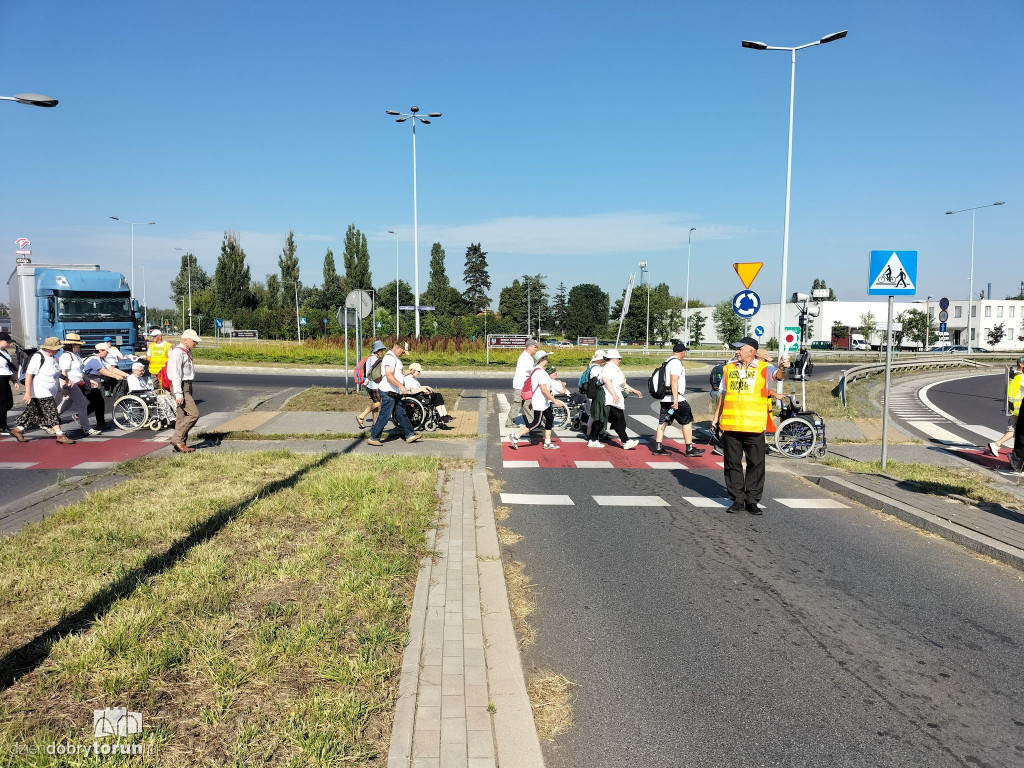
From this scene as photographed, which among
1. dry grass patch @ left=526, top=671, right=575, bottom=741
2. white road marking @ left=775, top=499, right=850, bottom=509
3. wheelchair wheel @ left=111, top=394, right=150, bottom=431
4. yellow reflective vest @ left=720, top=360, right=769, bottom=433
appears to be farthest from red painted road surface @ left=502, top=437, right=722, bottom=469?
wheelchair wheel @ left=111, top=394, right=150, bottom=431

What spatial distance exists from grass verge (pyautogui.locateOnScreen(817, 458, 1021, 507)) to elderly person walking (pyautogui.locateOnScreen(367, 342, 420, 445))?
681 centimetres

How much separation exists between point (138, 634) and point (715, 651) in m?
3.28

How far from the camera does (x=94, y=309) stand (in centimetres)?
2566

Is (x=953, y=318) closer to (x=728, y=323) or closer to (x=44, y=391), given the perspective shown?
(x=728, y=323)

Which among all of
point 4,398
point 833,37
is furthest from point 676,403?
point 833,37

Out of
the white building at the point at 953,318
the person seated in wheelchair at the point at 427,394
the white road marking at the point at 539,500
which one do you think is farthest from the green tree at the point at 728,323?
the white road marking at the point at 539,500

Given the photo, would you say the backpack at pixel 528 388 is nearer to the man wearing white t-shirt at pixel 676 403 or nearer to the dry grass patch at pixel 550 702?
the man wearing white t-shirt at pixel 676 403

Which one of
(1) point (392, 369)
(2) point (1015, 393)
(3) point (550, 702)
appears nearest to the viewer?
(3) point (550, 702)

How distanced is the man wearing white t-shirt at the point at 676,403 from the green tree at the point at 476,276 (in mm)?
110051

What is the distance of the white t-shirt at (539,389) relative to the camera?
39.1 ft

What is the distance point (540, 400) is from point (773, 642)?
7838mm

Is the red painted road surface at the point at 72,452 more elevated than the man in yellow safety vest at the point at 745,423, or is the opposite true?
the man in yellow safety vest at the point at 745,423

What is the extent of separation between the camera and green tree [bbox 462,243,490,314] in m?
122

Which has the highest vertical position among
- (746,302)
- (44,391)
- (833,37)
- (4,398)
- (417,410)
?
(833,37)
